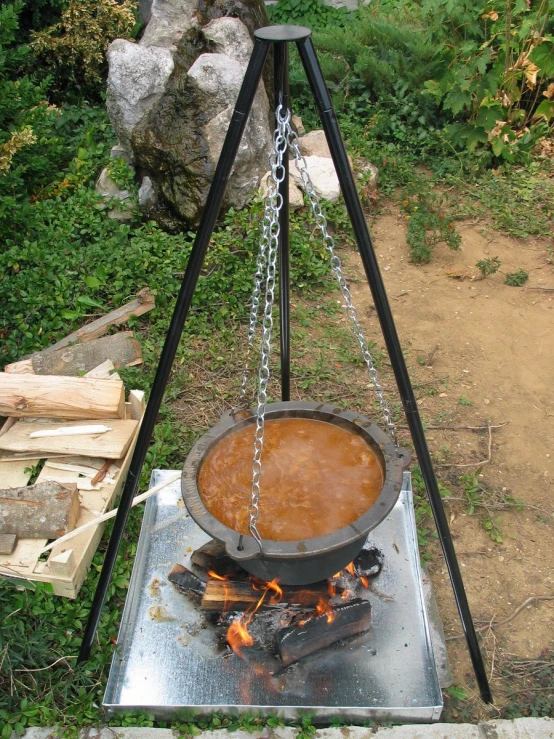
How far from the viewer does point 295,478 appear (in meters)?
2.75

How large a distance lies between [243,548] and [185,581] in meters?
0.86

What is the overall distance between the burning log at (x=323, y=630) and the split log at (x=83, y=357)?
2162 mm

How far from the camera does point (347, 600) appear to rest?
2900 millimetres

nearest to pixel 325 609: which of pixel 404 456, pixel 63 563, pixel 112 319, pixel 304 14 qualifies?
pixel 404 456

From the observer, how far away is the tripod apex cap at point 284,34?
2.08 m

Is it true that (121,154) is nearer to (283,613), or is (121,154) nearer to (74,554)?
(74,554)

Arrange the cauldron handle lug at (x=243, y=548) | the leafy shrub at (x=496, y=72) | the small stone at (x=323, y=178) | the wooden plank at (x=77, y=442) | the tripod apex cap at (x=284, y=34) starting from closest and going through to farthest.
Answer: the tripod apex cap at (x=284, y=34)
the cauldron handle lug at (x=243, y=548)
the wooden plank at (x=77, y=442)
the small stone at (x=323, y=178)
the leafy shrub at (x=496, y=72)

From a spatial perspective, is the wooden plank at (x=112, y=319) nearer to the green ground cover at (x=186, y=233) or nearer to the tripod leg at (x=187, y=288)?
the green ground cover at (x=186, y=233)

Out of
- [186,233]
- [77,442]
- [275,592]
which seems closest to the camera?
[275,592]

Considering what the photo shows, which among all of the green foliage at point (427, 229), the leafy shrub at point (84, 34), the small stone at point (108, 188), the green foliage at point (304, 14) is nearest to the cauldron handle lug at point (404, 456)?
the green foliage at point (427, 229)

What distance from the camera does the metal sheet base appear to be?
263cm

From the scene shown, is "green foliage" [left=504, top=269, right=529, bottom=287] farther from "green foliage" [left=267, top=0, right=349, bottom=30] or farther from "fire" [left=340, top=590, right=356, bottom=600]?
"green foliage" [left=267, top=0, right=349, bottom=30]

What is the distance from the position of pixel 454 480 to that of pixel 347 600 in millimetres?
1173

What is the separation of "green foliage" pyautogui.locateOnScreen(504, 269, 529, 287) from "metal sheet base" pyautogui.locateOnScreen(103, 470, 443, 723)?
2.98 metres
